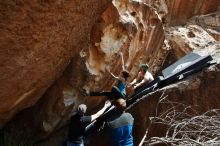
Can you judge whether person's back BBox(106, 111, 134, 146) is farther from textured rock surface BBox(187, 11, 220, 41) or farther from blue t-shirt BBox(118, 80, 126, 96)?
textured rock surface BBox(187, 11, 220, 41)

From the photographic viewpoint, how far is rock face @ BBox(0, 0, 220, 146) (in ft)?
15.4

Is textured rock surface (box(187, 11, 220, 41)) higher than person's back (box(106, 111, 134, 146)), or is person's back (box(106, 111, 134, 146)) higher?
textured rock surface (box(187, 11, 220, 41))

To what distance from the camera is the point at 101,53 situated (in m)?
6.91

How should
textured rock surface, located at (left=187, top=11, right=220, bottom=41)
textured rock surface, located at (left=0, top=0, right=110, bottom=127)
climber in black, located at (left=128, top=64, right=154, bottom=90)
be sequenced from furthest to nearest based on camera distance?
textured rock surface, located at (left=187, top=11, right=220, bottom=41), climber in black, located at (left=128, top=64, right=154, bottom=90), textured rock surface, located at (left=0, top=0, right=110, bottom=127)

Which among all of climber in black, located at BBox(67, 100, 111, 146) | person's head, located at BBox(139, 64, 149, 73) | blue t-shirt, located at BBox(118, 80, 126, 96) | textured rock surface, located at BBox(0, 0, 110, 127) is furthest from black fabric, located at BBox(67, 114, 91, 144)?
person's head, located at BBox(139, 64, 149, 73)

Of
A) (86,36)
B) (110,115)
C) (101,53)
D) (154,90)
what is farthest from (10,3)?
(154,90)

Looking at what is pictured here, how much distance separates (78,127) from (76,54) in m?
1.24

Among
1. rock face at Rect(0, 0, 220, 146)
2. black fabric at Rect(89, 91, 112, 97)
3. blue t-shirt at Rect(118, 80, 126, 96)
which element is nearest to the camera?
rock face at Rect(0, 0, 220, 146)

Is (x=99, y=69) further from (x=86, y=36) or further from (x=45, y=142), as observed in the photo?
(x=45, y=142)

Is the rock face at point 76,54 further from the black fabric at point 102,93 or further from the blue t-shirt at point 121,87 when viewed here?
the blue t-shirt at point 121,87

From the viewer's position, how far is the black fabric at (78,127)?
19.4ft

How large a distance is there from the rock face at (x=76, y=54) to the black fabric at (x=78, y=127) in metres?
0.81

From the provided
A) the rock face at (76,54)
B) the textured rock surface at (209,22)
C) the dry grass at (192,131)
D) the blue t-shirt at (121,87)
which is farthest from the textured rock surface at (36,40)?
the textured rock surface at (209,22)

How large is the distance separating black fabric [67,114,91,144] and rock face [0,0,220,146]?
2.66ft
